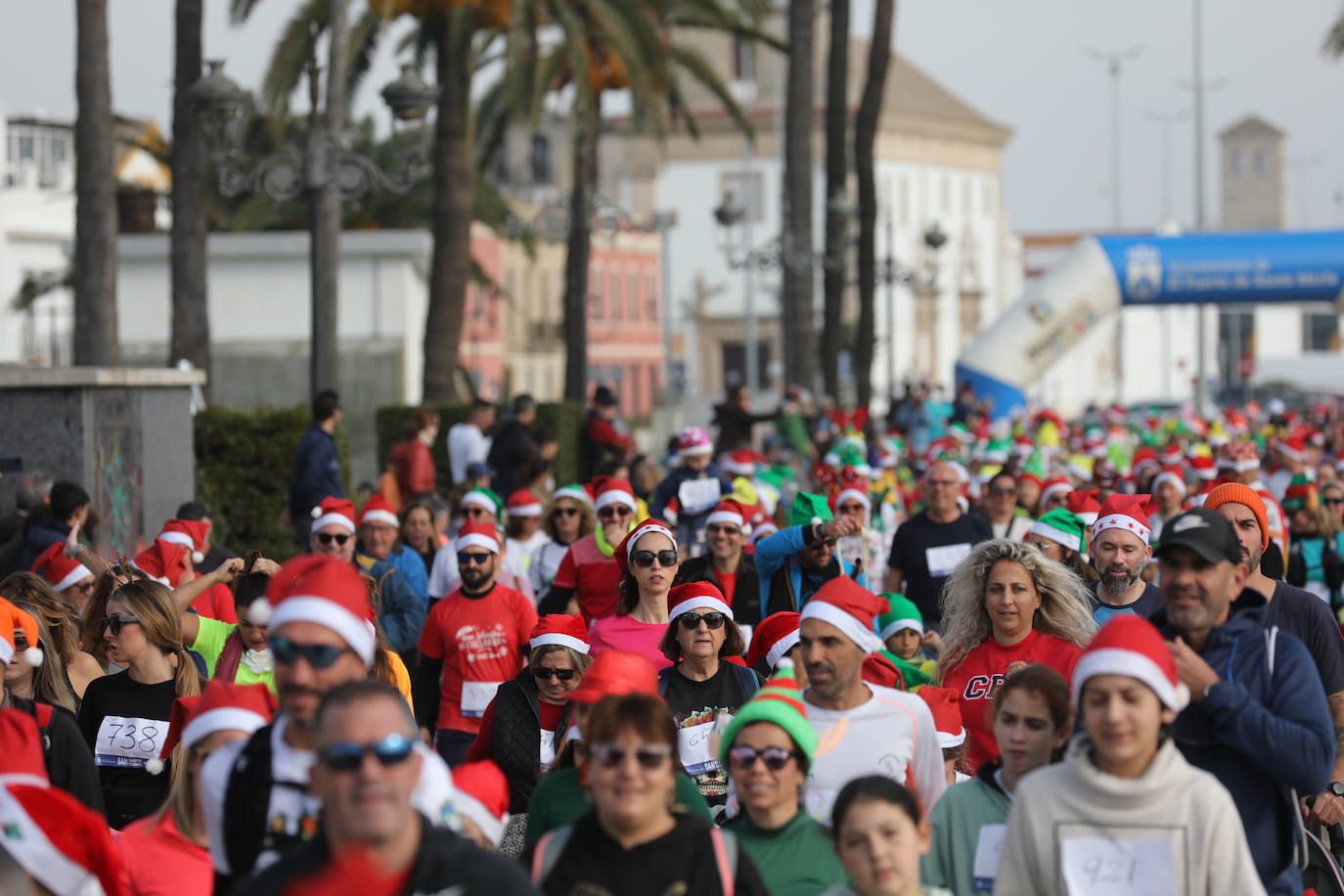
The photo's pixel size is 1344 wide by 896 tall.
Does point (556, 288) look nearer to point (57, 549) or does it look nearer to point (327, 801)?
point (57, 549)

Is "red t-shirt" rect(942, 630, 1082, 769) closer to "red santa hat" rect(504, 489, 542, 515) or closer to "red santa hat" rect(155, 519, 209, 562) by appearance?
"red santa hat" rect(155, 519, 209, 562)

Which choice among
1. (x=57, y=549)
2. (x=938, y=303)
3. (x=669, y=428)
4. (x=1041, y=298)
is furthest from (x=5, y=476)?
(x=938, y=303)

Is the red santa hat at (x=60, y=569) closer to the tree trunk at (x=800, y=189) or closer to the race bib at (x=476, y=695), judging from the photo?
the race bib at (x=476, y=695)

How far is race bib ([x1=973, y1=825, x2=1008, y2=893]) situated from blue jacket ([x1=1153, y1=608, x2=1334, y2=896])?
50 cm

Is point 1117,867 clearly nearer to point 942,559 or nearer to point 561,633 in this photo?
point 561,633

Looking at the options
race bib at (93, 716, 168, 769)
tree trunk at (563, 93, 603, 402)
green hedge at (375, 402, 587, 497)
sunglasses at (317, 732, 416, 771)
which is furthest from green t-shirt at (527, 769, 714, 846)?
tree trunk at (563, 93, 603, 402)

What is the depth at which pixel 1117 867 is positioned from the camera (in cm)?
503

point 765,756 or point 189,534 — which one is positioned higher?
point 189,534

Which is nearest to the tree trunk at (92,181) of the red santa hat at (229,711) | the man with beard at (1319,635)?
the man with beard at (1319,635)

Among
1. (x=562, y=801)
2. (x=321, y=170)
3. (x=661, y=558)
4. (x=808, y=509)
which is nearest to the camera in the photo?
(x=562, y=801)

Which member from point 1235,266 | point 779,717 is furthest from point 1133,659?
point 1235,266

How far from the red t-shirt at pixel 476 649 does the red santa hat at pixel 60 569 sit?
1.79 m

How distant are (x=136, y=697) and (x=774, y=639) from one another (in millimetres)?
2285

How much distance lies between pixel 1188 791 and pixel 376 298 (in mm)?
26252
